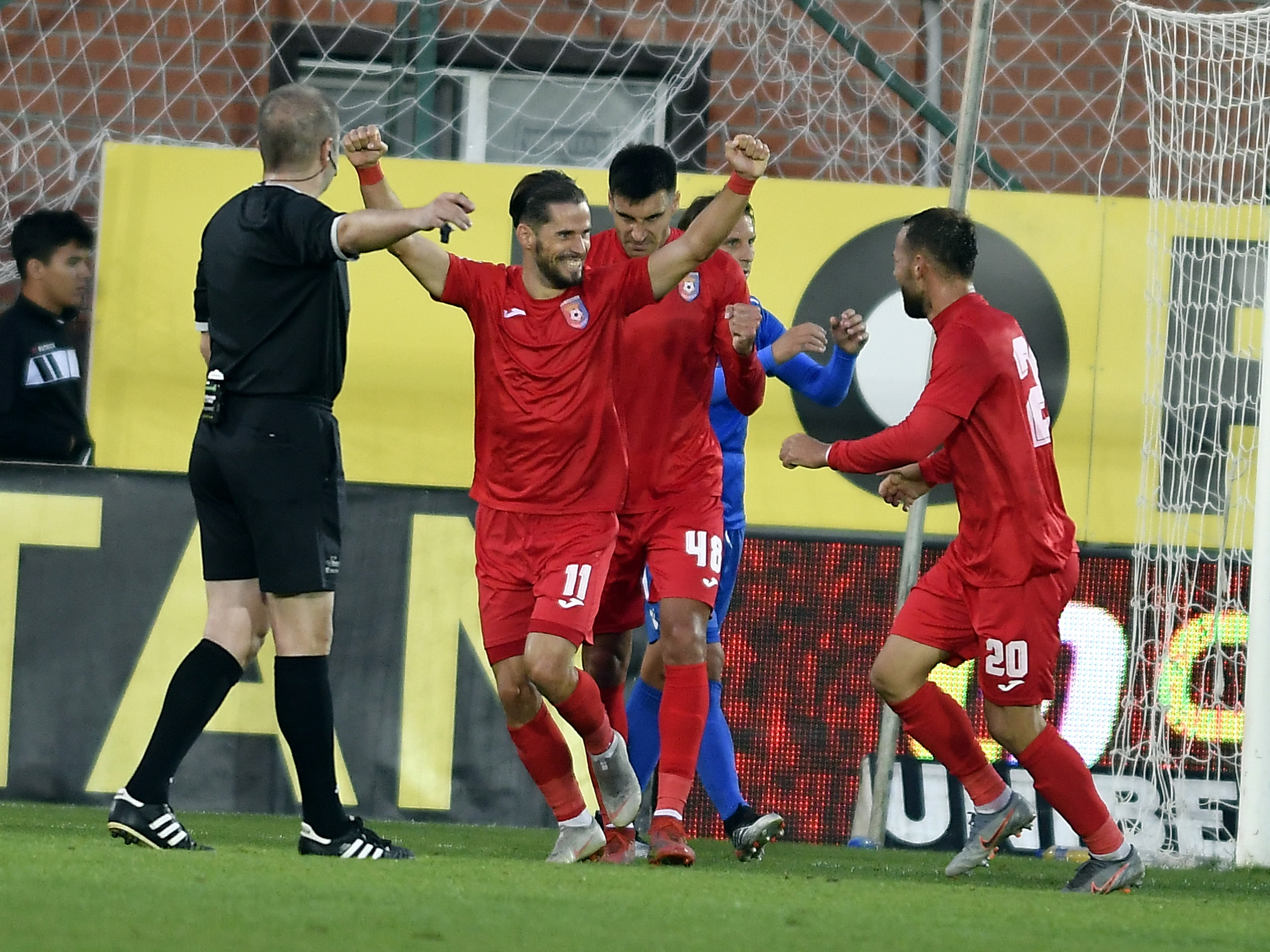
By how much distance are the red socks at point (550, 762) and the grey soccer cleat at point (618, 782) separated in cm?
7

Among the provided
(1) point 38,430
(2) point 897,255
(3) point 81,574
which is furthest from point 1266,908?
(1) point 38,430

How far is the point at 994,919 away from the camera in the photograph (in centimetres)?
370

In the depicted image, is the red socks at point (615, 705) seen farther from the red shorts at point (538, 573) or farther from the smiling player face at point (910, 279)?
the smiling player face at point (910, 279)

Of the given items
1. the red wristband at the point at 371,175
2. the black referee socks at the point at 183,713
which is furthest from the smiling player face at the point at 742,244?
the black referee socks at the point at 183,713

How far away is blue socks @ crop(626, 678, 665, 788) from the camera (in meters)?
5.37

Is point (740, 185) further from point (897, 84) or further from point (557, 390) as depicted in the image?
point (897, 84)

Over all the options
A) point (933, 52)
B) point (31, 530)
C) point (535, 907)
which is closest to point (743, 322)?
point (535, 907)

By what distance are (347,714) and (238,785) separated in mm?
449

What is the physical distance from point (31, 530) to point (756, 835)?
284 cm

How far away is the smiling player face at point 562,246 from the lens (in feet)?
15.1

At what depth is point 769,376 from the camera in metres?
5.77

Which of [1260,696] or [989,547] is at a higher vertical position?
[989,547]

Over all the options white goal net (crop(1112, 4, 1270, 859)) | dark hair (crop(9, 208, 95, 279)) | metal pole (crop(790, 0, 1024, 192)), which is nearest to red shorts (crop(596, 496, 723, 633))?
white goal net (crop(1112, 4, 1270, 859))

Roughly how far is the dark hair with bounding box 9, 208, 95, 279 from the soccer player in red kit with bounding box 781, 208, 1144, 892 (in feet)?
10.8
